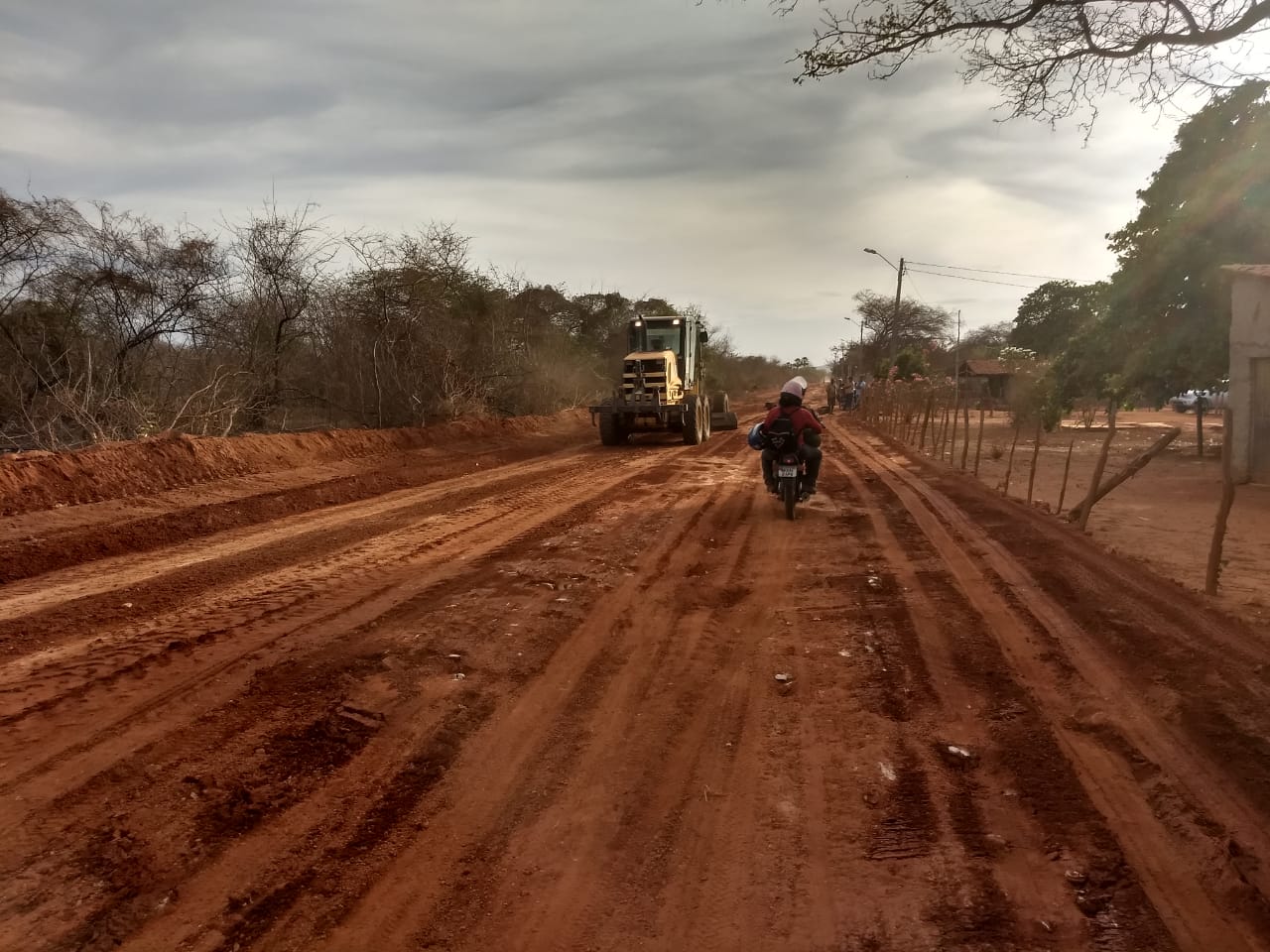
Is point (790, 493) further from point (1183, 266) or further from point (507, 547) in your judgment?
point (1183, 266)

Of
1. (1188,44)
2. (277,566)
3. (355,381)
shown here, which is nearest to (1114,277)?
(1188,44)

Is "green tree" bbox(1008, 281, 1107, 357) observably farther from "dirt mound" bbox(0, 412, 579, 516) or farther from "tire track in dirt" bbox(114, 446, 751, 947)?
"tire track in dirt" bbox(114, 446, 751, 947)

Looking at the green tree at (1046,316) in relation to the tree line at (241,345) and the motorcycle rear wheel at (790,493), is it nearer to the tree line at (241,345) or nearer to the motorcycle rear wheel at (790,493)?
the tree line at (241,345)

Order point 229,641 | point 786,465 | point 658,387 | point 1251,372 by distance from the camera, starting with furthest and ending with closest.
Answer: point 658,387 < point 1251,372 < point 786,465 < point 229,641

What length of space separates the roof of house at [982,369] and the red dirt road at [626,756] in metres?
57.2

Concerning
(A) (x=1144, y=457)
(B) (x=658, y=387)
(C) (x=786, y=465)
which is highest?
(B) (x=658, y=387)

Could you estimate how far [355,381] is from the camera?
21.5 m

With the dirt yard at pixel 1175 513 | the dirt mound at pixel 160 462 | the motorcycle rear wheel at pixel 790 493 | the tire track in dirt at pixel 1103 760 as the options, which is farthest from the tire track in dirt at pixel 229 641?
the dirt yard at pixel 1175 513

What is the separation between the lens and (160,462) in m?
12.7

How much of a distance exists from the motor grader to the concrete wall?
38.1ft

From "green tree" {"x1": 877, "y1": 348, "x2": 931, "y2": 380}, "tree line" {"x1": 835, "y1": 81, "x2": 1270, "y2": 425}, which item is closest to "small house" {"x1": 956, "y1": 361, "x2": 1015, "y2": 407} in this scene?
"green tree" {"x1": 877, "y1": 348, "x2": 931, "y2": 380}

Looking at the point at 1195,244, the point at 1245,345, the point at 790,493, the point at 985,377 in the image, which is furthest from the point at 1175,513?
the point at 985,377

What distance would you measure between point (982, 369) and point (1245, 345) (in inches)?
1959

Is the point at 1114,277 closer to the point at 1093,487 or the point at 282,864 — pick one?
the point at 1093,487
